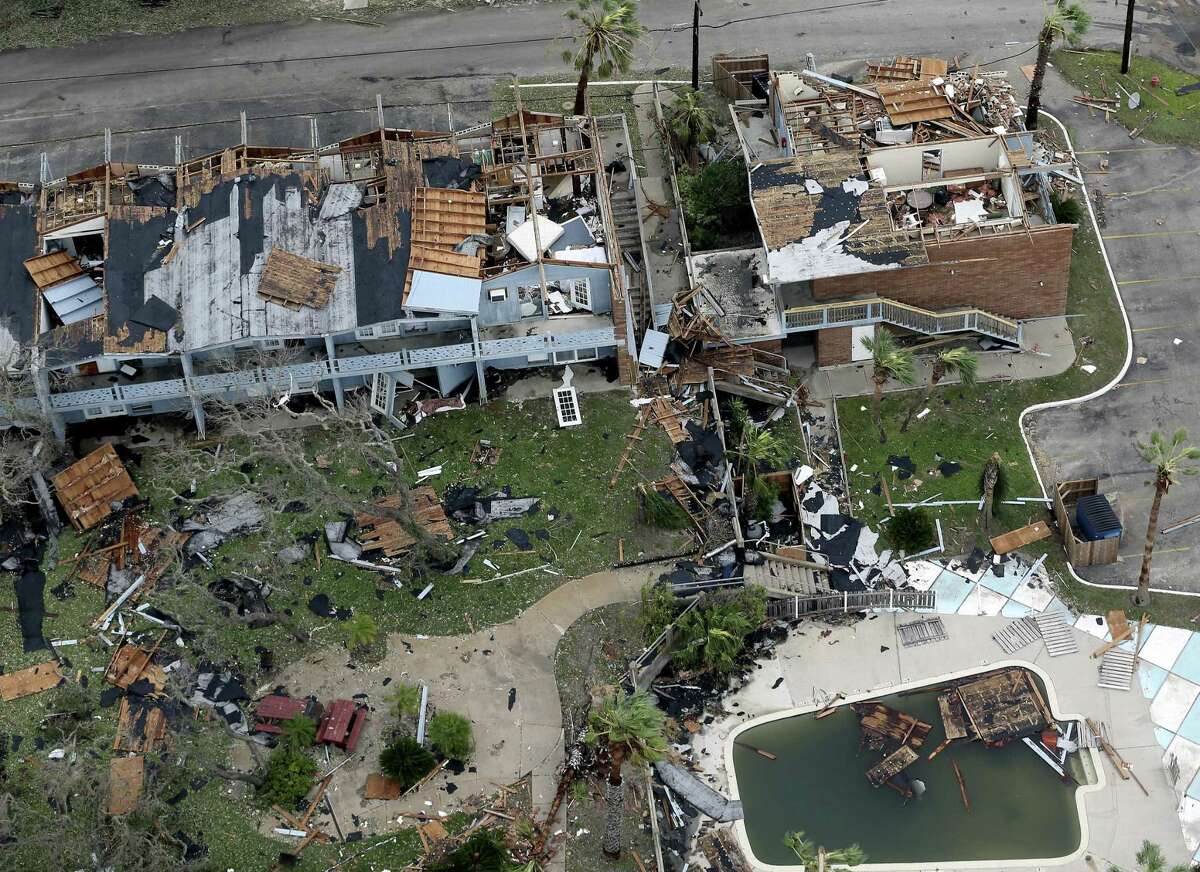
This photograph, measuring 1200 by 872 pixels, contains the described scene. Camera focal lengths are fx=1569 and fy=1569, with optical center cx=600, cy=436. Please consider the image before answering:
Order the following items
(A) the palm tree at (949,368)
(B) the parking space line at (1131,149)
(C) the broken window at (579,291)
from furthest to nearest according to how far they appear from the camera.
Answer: (B) the parking space line at (1131,149) < (C) the broken window at (579,291) < (A) the palm tree at (949,368)

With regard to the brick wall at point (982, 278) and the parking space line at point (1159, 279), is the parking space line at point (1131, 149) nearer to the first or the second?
the parking space line at point (1159, 279)

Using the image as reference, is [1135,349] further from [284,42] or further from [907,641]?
[284,42]

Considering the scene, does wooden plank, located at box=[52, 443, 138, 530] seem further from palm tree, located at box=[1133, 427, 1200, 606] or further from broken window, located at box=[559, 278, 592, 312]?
palm tree, located at box=[1133, 427, 1200, 606]

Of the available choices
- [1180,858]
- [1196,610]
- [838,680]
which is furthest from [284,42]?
[1180,858]

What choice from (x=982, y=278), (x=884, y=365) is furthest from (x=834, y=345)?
(x=982, y=278)

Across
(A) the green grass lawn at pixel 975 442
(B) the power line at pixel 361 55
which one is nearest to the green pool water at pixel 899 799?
(A) the green grass lawn at pixel 975 442

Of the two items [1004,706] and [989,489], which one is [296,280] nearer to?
[989,489]
